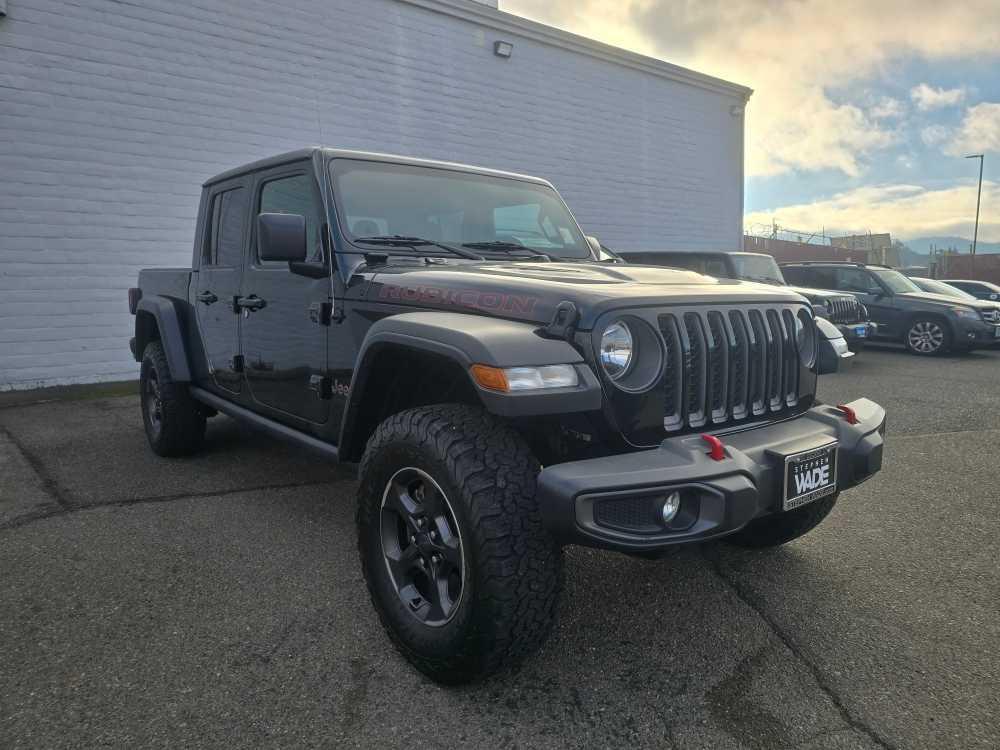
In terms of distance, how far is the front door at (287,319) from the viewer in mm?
3158

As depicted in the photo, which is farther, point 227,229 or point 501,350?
point 227,229

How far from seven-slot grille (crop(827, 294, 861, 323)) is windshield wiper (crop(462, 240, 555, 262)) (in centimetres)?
703

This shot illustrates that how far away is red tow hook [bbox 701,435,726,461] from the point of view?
2.09 metres

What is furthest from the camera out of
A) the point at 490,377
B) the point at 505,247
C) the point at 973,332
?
the point at 973,332

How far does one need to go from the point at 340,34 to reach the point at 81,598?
8.66 meters

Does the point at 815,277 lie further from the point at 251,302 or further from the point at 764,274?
the point at 251,302

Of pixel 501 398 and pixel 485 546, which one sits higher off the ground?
pixel 501 398

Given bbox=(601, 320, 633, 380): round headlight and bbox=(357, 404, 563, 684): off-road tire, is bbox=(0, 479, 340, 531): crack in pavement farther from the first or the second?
bbox=(601, 320, 633, 380): round headlight

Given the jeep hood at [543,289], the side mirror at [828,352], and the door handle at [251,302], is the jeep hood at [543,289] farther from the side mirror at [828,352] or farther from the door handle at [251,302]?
the door handle at [251,302]

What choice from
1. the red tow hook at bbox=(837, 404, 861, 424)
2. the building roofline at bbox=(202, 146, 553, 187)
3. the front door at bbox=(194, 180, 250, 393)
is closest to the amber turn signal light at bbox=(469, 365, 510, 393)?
the red tow hook at bbox=(837, 404, 861, 424)

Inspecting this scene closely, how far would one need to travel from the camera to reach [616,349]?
2219 millimetres

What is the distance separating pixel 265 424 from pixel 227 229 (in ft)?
4.18

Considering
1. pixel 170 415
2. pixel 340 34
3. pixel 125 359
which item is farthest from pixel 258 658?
pixel 340 34

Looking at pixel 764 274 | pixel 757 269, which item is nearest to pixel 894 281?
pixel 764 274
